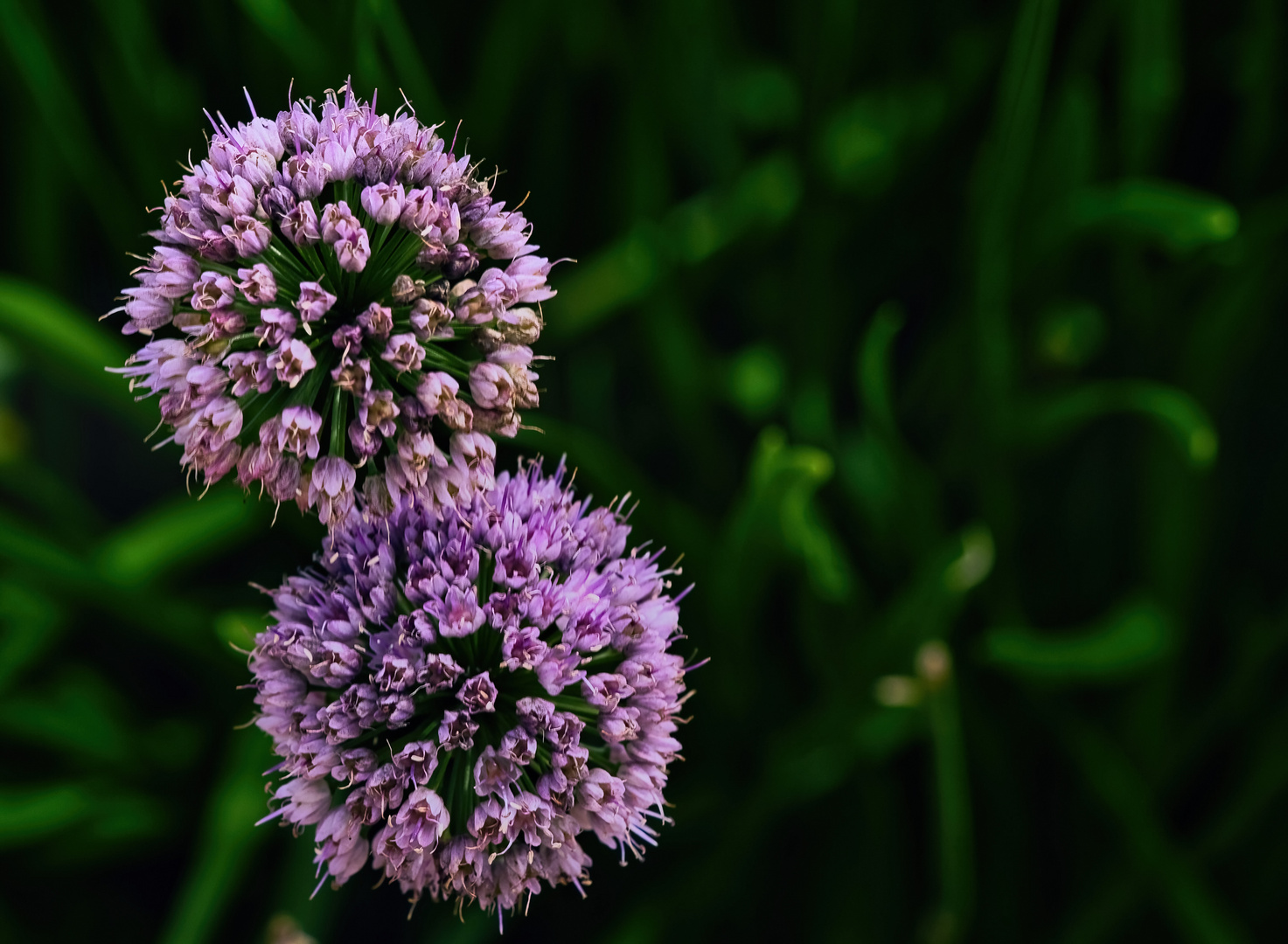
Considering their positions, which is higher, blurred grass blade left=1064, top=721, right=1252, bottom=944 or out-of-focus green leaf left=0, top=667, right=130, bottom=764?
blurred grass blade left=1064, top=721, right=1252, bottom=944

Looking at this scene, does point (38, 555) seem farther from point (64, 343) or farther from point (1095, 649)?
point (1095, 649)

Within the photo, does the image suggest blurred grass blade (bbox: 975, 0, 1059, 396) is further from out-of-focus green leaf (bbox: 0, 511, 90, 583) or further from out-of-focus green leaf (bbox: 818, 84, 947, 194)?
out-of-focus green leaf (bbox: 0, 511, 90, 583)

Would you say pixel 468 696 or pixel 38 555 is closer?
pixel 468 696

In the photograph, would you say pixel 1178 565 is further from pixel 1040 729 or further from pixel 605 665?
pixel 605 665

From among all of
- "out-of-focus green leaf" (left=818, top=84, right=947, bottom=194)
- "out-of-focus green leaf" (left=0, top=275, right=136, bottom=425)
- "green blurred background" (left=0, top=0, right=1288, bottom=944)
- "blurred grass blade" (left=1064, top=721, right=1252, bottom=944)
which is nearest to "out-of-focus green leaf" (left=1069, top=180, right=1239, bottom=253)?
"green blurred background" (left=0, top=0, right=1288, bottom=944)

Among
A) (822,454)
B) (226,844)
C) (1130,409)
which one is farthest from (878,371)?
(226,844)

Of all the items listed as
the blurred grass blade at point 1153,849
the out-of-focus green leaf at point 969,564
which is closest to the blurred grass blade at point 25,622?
the out-of-focus green leaf at point 969,564
